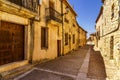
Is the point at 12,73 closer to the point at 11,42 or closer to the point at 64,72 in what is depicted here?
the point at 11,42

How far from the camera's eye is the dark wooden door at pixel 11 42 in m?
6.67

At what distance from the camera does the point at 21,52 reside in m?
8.25

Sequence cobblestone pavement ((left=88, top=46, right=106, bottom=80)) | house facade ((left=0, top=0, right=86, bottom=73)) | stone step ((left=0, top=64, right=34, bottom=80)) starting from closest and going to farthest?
stone step ((left=0, top=64, right=34, bottom=80))
house facade ((left=0, top=0, right=86, bottom=73))
cobblestone pavement ((left=88, top=46, right=106, bottom=80))

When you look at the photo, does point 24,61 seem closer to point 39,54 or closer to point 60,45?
point 39,54

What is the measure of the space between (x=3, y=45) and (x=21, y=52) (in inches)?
66.9

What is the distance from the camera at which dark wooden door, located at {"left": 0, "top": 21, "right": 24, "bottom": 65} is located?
21.9 feet

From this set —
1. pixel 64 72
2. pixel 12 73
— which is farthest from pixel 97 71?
pixel 12 73

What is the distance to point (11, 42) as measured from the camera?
7.32m

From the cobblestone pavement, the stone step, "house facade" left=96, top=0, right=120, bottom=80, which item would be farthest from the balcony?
"house facade" left=96, top=0, right=120, bottom=80

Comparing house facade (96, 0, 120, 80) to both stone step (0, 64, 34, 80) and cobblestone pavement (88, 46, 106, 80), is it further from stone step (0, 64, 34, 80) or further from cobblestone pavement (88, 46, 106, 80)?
stone step (0, 64, 34, 80)

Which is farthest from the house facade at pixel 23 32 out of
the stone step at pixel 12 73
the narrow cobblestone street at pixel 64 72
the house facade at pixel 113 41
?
the house facade at pixel 113 41

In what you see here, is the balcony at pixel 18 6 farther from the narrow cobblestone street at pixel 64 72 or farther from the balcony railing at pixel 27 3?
the narrow cobblestone street at pixel 64 72

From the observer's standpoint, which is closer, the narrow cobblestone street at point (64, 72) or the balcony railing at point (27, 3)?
the narrow cobblestone street at point (64, 72)

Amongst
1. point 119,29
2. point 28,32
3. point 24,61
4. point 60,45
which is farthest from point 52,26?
point 119,29
